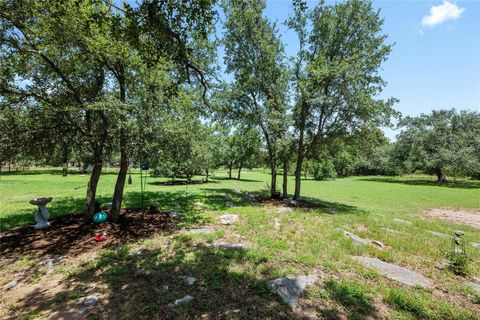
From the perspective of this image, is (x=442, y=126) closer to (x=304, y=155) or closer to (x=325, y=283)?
(x=304, y=155)

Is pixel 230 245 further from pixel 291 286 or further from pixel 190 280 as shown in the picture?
pixel 291 286

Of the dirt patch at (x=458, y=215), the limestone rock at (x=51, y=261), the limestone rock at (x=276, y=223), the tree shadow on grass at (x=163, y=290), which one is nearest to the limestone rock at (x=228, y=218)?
the limestone rock at (x=276, y=223)

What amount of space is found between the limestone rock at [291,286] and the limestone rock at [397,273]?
1.44m

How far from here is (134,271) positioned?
428 centimetres

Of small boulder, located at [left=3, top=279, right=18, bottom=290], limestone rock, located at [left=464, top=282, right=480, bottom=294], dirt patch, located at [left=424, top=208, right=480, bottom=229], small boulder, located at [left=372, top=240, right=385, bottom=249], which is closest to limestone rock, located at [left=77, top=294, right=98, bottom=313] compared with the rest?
small boulder, located at [left=3, top=279, right=18, bottom=290]

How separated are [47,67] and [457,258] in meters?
11.0

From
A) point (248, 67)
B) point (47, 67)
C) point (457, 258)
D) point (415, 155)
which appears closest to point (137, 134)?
point (47, 67)

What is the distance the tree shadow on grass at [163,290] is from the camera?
310cm

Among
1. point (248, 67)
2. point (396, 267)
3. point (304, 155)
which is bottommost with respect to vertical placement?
point (396, 267)

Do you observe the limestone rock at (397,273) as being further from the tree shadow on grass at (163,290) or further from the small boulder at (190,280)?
the small boulder at (190,280)

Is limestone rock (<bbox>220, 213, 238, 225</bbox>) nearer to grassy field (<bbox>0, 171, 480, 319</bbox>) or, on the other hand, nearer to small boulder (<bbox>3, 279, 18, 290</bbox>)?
grassy field (<bbox>0, 171, 480, 319</bbox>)

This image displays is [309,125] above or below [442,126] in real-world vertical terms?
Answer: below

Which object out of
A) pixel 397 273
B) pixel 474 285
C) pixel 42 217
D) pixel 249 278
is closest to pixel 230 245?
pixel 249 278

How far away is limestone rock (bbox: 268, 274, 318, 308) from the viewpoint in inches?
133
